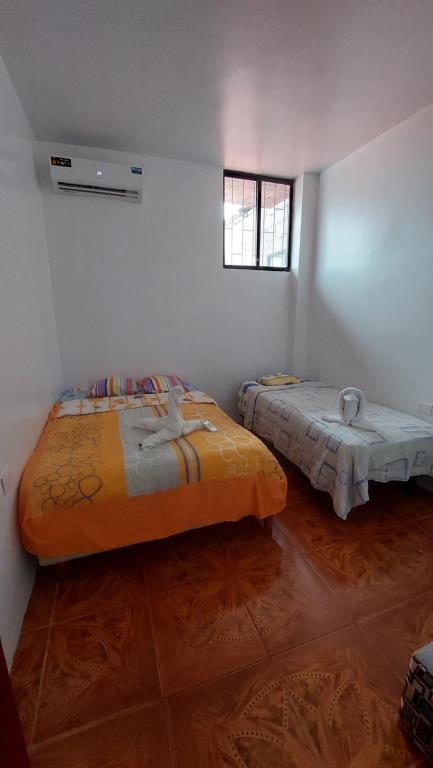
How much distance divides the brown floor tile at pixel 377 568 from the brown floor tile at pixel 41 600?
131 centimetres

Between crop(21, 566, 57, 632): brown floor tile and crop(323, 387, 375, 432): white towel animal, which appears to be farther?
crop(323, 387, 375, 432): white towel animal

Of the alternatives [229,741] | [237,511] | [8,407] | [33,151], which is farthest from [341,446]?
[33,151]

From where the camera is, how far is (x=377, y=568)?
1.60 meters

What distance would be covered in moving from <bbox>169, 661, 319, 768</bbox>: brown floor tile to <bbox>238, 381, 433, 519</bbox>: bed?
102 cm

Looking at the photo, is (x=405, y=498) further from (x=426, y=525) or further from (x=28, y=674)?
(x=28, y=674)

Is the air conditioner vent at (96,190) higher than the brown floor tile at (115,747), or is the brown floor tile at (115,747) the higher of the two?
the air conditioner vent at (96,190)

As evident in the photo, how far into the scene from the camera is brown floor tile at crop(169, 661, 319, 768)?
926mm

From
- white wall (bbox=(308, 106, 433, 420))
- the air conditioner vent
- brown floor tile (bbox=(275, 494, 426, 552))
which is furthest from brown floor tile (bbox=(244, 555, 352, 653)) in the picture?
the air conditioner vent

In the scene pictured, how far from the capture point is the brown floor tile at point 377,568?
1441mm

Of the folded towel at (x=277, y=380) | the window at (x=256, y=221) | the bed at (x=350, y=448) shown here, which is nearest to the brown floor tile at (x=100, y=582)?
the bed at (x=350, y=448)

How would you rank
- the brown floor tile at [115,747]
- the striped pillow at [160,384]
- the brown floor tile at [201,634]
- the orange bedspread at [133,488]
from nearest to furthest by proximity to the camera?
the brown floor tile at [115,747] → the brown floor tile at [201,634] → the orange bedspread at [133,488] → the striped pillow at [160,384]

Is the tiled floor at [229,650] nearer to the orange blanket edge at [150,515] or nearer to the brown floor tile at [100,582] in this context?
the brown floor tile at [100,582]

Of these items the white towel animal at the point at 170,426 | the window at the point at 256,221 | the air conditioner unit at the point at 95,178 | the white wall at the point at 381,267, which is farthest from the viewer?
the window at the point at 256,221

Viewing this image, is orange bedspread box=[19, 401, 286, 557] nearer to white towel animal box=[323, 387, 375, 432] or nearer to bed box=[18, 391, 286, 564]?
bed box=[18, 391, 286, 564]
